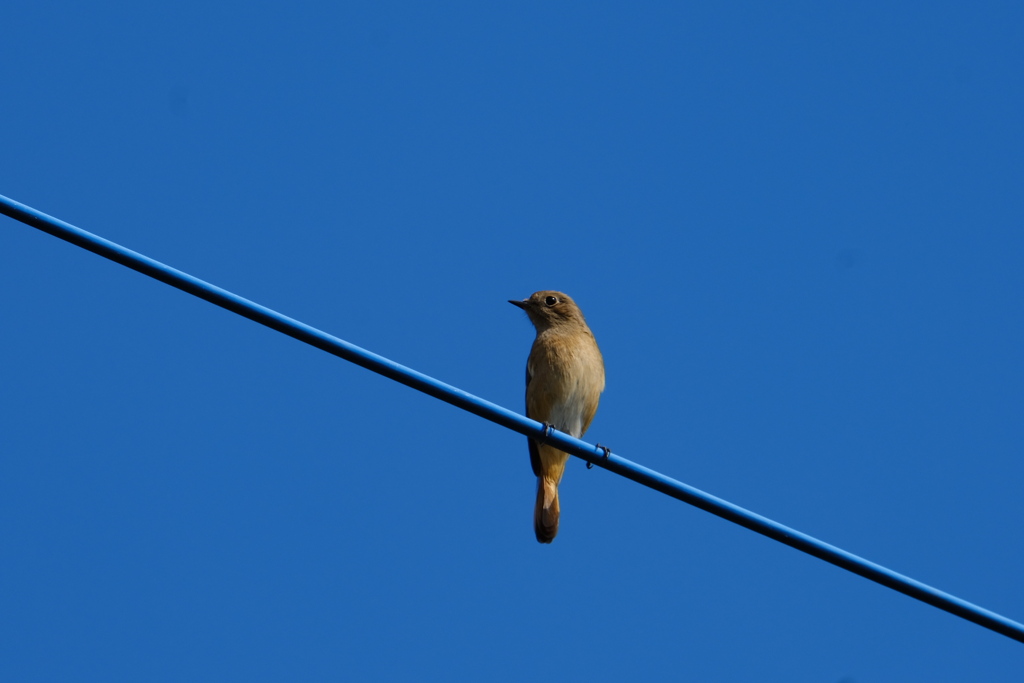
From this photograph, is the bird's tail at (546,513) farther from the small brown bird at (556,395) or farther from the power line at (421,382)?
the power line at (421,382)

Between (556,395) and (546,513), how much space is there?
0.97m

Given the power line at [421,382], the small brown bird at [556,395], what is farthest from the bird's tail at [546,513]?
the power line at [421,382]

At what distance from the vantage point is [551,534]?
8914mm

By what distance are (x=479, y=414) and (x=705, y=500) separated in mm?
1036

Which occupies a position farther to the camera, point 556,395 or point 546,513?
point 556,395

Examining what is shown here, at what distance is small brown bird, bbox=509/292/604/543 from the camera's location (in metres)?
9.09

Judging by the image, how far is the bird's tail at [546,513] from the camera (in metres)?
8.91

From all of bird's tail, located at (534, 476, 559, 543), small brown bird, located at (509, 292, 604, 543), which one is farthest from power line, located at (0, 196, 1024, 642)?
small brown bird, located at (509, 292, 604, 543)

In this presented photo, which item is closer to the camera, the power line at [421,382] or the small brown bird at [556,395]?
the power line at [421,382]

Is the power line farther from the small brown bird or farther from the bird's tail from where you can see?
the small brown bird

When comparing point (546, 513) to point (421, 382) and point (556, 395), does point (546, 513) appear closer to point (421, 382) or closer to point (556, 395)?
point (556, 395)

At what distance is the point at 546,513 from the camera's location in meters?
8.97

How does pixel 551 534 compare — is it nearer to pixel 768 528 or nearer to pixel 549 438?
pixel 549 438

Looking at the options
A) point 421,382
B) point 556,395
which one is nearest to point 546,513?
point 556,395
